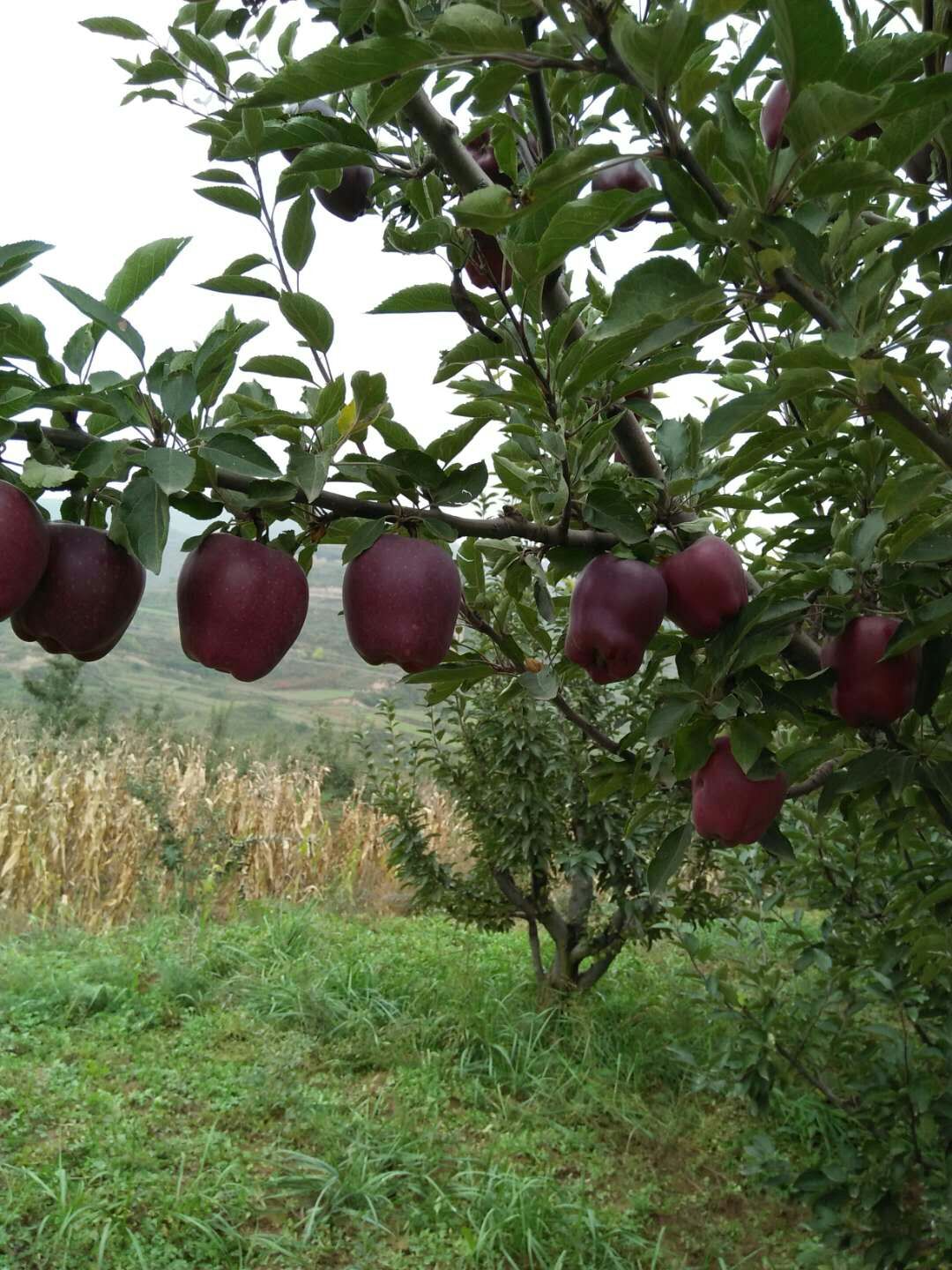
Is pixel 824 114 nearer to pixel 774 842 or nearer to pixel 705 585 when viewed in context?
pixel 705 585

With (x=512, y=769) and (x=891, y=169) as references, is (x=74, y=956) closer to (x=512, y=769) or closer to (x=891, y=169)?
(x=512, y=769)

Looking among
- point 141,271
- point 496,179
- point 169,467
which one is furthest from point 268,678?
point 169,467

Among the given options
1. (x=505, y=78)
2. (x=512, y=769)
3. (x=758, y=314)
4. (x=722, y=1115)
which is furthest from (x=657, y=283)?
(x=722, y=1115)

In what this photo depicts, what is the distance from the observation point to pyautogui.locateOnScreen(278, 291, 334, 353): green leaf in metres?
0.79

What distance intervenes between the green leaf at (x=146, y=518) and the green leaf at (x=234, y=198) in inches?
12.6

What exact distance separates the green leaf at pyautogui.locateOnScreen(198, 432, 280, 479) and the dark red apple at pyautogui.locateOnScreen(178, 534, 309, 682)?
107 mm

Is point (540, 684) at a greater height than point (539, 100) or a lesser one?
lesser

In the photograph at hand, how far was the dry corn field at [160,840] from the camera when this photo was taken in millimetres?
5652

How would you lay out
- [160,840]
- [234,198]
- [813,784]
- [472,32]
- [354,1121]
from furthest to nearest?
[160,840] → [354,1121] → [813,784] → [234,198] → [472,32]

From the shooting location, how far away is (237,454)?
0.72m

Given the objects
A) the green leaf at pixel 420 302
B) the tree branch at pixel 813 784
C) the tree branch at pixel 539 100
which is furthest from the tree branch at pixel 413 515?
the tree branch at pixel 813 784

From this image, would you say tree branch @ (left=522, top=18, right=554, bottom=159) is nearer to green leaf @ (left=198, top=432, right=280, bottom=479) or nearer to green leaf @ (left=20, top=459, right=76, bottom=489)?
green leaf @ (left=198, top=432, right=280, bottom=479)

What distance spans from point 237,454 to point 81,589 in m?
0.17

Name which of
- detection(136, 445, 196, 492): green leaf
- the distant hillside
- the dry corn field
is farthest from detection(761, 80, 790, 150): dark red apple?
the distant hillside
